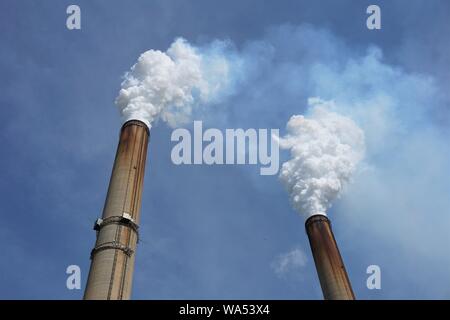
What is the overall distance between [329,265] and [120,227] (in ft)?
43.3

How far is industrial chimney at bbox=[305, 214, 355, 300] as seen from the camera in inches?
993

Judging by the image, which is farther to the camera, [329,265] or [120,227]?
[329,265]

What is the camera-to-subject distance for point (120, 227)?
18875 millimetres

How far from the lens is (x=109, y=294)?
16734 mm

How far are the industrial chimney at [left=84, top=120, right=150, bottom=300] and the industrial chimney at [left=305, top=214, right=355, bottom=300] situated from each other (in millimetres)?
12094

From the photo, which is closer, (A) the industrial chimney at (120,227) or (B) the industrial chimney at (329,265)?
(A) the industrial chimney at (120,227)

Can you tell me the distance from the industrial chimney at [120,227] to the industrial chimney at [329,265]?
12094 mm

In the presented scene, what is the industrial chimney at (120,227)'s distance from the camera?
17.2 m

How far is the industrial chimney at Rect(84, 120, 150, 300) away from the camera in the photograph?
17234mm

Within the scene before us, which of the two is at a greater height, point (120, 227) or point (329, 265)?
point (329, 265)

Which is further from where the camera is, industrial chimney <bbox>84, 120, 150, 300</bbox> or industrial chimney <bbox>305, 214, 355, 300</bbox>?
industrial chimney <bbox>305, 214, 355, 300</bbox>
